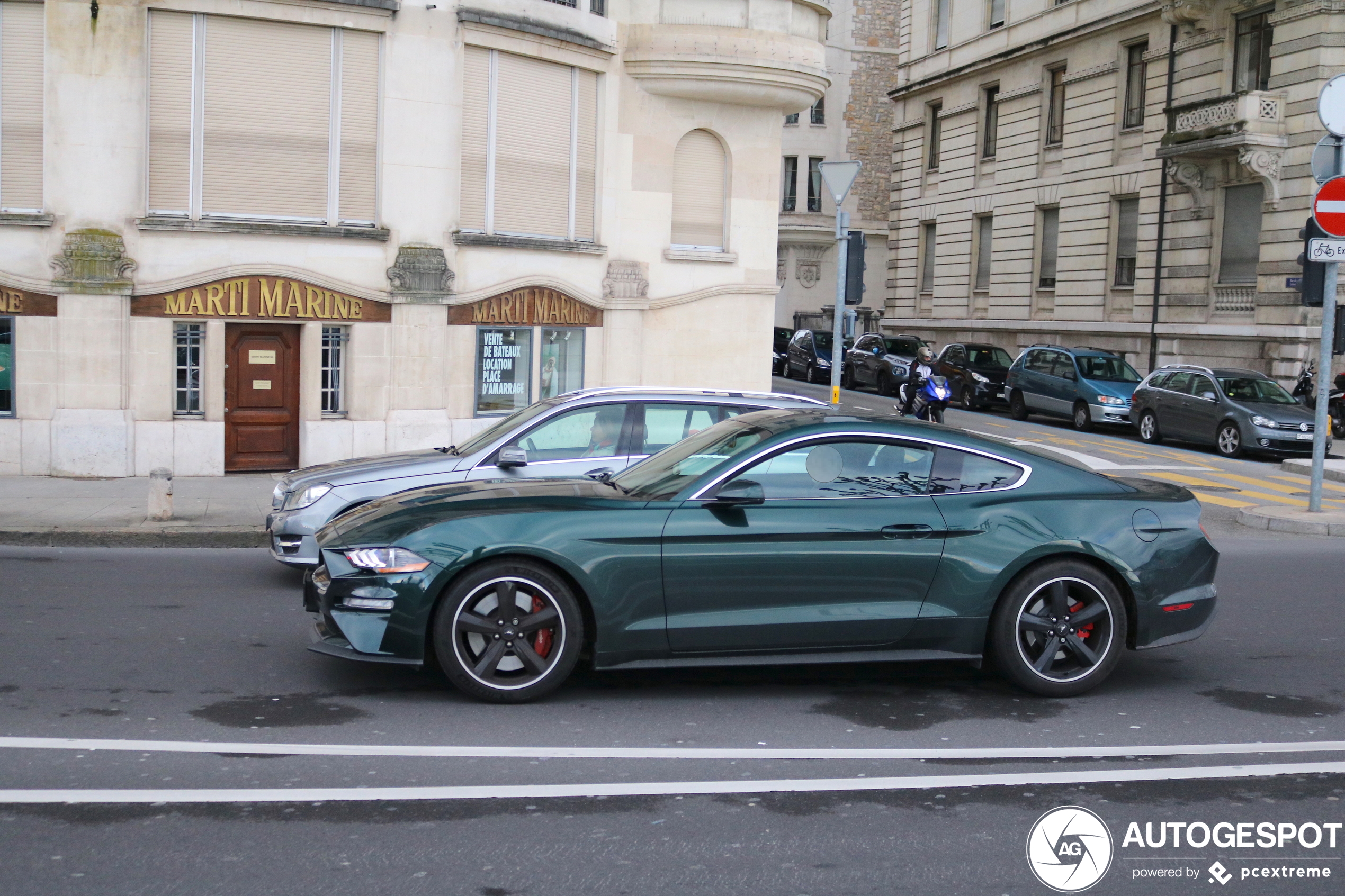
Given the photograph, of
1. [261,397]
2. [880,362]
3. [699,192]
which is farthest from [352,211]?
[880,362]

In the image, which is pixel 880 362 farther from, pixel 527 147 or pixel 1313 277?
pixel 1313 277

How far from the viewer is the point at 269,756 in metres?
5.55

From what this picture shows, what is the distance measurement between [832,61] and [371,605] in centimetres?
5651

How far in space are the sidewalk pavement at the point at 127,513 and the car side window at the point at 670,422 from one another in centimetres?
392

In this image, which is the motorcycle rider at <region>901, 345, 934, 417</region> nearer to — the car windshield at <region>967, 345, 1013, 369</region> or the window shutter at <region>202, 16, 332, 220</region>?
the window shutter at <region>202, 16, 332, 220</region>

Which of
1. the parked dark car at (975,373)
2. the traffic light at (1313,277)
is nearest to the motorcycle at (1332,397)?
the parked dark car at (975,373)

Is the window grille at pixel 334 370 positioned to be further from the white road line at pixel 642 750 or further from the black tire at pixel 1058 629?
the black tire at pixel 1058 629

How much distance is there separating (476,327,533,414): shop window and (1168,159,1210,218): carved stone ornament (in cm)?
2242

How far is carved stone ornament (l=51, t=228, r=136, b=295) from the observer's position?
15391 mm

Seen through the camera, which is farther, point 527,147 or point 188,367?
point 527,147

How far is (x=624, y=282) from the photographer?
62.0 feet

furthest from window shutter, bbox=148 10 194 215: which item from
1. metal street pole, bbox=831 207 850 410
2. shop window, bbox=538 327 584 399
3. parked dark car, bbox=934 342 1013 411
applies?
parked dark car, bbox=934 342 1013 411

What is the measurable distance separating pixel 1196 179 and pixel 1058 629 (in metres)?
30.6

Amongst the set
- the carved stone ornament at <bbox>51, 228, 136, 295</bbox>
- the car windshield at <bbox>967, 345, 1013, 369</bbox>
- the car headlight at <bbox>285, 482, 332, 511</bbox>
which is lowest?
the car headlight at <bbox>285, 482, 332, 511</bbox>
